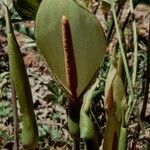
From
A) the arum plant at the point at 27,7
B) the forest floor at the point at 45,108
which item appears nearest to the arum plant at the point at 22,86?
the arum plant at the point at 27,7

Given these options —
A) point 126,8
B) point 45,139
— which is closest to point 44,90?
point 45,139

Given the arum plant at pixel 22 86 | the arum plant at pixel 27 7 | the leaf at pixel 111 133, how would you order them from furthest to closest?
the arum plant at pixel 27 7 < the leaf at pixel 111 133 < the arum plant at pixel 22 86

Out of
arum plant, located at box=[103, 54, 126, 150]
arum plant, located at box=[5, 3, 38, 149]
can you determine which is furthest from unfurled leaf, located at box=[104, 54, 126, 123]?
arum plant, located at box=[5, 3, 38, 149]

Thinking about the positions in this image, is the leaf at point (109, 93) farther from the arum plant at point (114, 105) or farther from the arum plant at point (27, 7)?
the arum plant at point (27, 7)

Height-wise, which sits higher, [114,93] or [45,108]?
[114,93]

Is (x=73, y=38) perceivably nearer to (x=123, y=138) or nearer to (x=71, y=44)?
(x=71, y=44)

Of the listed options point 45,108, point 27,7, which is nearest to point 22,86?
point 27,7

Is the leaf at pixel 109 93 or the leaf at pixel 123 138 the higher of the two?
the leaf at pixel 109 93
